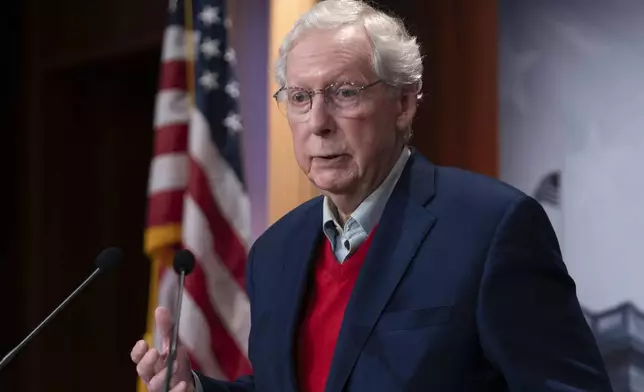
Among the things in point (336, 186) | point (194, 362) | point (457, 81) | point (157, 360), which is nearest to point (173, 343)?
point (157, 360)

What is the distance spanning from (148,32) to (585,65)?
6.85ft

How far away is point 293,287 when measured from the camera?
1.46m

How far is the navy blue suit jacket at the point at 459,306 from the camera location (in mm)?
1157

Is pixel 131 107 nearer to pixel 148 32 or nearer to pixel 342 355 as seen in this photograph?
pixel 148 32

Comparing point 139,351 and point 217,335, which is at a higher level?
point 139,351

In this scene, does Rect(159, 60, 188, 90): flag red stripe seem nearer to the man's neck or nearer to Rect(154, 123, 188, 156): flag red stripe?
Rect(154, 123, 188, 156): flag red stripe

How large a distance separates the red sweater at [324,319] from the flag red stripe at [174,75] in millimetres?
1279

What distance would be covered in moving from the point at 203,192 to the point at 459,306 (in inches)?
55.0

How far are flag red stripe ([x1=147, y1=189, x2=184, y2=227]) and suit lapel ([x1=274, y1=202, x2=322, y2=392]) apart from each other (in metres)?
0.99

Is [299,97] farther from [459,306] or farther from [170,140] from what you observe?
[170,140]

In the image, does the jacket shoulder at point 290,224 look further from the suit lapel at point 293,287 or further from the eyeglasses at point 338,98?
the eyeglasses at point 338,98

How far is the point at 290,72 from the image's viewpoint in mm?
1396

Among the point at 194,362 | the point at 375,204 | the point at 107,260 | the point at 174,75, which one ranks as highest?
the point at 174,75

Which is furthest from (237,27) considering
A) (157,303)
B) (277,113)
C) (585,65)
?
(585,65)
